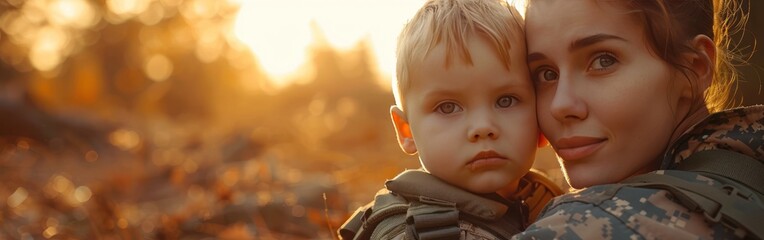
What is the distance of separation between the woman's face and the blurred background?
4.09 feet

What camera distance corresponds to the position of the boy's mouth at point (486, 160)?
3.05m

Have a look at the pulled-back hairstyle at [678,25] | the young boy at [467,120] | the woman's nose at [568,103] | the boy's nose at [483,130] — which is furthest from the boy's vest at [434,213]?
the pulled-back hairstyle at [678,25]

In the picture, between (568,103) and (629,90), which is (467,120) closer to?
(568,103)

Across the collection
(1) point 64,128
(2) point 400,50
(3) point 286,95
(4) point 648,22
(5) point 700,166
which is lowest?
(5) point 700,166

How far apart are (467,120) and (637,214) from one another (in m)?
0.88


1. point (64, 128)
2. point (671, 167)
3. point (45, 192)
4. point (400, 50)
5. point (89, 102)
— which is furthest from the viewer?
point (89, 102)

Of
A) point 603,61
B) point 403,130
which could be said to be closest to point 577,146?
point 603,61

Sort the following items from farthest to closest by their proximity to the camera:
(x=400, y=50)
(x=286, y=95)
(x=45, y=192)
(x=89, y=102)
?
1. (x=286, y=95)
2. (x=89, y=102)
3. (x=45, y=192)
4. (x=400, y=50)

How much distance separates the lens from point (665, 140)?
2861 mm

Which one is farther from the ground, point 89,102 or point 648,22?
point 89,102

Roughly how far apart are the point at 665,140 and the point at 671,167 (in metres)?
0.18

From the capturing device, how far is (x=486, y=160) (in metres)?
3.05

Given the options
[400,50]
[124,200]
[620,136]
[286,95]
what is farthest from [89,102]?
[286,95]

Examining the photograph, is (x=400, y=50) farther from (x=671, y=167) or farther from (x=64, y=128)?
(x=64, y=128)
